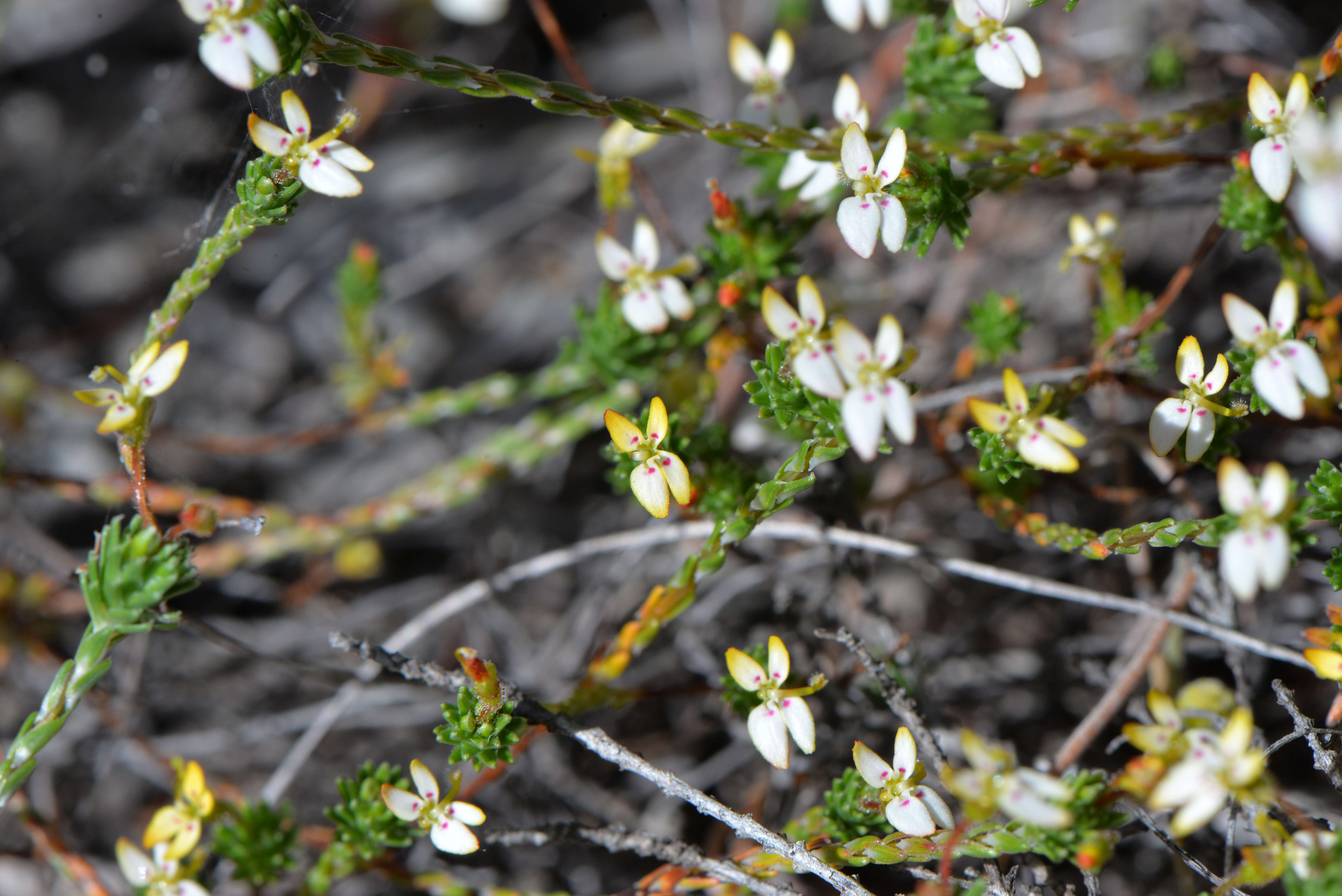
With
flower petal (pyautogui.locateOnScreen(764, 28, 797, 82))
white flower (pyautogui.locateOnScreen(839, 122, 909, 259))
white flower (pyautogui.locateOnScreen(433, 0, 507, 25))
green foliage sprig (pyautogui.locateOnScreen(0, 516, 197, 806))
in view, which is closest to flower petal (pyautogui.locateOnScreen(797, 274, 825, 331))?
white flower (pyautogui.locateOnScreen(839, 122, 909, 259))

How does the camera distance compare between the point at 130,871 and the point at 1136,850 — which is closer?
the point at 130,871

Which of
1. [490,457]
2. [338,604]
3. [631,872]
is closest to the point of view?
[631,872]

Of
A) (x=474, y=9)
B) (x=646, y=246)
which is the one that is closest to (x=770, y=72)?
(x=646, y=246)

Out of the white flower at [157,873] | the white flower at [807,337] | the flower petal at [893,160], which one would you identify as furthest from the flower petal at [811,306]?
the white flower at [157,873]

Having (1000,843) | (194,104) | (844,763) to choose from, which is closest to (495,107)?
(194,104)

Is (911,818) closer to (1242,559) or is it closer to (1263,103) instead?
(1242,559)

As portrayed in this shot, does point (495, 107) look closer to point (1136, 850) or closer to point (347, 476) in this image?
point (347, 476)
